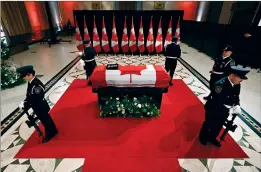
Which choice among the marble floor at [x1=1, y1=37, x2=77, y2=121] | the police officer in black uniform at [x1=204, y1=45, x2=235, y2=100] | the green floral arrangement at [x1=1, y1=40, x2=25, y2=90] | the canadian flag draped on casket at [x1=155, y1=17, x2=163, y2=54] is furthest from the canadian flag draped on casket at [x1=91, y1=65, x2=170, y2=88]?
the canadian flag draped on casket at [x1=155, y1=17, x2=163, y2=54]

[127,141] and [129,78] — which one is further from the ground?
[129,78]

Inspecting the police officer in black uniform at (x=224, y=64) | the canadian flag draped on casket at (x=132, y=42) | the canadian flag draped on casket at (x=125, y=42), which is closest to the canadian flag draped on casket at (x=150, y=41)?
the canadian flag draped on casket at (x=132, y=42)

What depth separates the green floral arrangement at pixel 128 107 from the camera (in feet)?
9.80

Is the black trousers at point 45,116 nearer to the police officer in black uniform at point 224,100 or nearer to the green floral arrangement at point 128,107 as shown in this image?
the green floral arrangement at point 128,107

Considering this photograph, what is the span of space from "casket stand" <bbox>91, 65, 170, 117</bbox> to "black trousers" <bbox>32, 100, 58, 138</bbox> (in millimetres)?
869

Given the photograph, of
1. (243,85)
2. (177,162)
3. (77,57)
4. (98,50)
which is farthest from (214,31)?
(177,162)

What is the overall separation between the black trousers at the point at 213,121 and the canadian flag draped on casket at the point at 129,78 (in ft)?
3.03

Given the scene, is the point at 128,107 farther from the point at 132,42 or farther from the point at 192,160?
the point at 132,42

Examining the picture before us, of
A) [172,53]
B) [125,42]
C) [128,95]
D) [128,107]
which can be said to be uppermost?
[172,53]

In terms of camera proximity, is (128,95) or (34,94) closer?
(34,94)

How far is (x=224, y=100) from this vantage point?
208 centimetres

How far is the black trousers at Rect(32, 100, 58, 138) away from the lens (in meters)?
2.28

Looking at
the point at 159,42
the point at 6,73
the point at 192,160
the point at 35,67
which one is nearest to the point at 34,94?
the point at 192,160

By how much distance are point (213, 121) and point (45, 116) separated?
2585 millimetres
